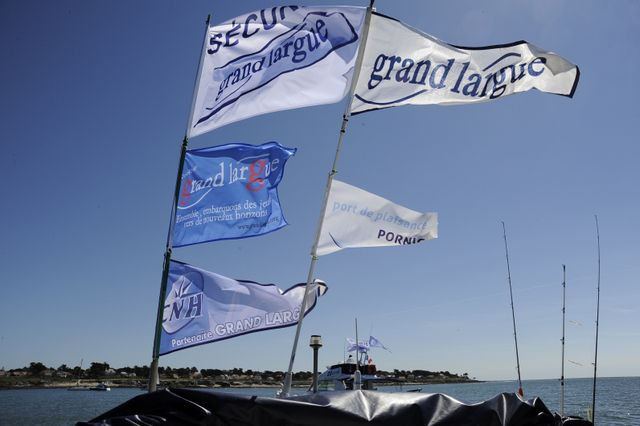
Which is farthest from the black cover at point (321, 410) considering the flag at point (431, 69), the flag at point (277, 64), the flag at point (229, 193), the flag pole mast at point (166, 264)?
the flag at point (277, 64)

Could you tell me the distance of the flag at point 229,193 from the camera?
7.13 meters

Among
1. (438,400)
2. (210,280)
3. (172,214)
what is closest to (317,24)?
(172,214)

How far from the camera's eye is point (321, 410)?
10.5ft

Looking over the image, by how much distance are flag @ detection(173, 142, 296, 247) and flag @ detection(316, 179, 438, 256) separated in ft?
3.07

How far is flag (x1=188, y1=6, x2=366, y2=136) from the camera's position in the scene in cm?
712

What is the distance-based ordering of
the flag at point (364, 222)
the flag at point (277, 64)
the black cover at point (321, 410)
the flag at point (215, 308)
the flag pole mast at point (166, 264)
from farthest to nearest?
the flag at point (277, 64)
the flag at point (364, 222)
the flag at point (215, 308)
the flag pole mast at point (166, 264)
the black cover at point (321, 410)

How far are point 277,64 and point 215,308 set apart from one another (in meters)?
3.85

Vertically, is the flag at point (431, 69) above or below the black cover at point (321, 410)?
above

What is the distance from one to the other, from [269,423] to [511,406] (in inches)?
72.6

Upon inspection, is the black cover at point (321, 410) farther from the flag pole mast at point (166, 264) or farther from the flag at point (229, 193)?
the flag at point (229, 193)

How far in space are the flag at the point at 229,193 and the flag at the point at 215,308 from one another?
61 centimetres

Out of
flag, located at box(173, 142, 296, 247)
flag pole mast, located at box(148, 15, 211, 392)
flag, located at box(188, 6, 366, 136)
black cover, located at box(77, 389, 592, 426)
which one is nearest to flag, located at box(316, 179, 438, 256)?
flag, located at box(173, 142, 296, 247)

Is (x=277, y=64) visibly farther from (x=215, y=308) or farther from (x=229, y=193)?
(x=215, y=308)

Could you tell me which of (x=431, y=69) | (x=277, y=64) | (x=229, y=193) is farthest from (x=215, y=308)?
(x=431, y=69)
